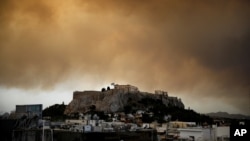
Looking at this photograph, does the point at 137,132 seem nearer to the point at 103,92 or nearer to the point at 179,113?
the point at 179,113

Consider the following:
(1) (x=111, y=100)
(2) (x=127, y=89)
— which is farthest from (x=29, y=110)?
(1) (x=111, y=100)

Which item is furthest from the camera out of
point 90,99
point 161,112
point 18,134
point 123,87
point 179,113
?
point 90,99

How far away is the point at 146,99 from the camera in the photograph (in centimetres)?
3044

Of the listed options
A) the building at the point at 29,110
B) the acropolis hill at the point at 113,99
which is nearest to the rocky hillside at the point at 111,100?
the acropolis hill at the point at 113,99

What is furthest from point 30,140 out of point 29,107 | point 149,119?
point 149,119

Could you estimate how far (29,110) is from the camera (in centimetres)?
815

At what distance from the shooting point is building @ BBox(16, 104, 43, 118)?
805 centimetres

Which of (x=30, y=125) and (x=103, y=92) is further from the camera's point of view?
(x=103, y=92)

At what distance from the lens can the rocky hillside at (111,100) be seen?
95.5 feet

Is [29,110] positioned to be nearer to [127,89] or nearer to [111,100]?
[127,89]

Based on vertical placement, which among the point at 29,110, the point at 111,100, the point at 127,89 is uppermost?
the point at 127,89

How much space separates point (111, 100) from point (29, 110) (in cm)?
2275

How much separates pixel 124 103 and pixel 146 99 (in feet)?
5.61

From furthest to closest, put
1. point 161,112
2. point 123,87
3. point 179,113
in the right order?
point 123,87
point 161,112
point 179,113
